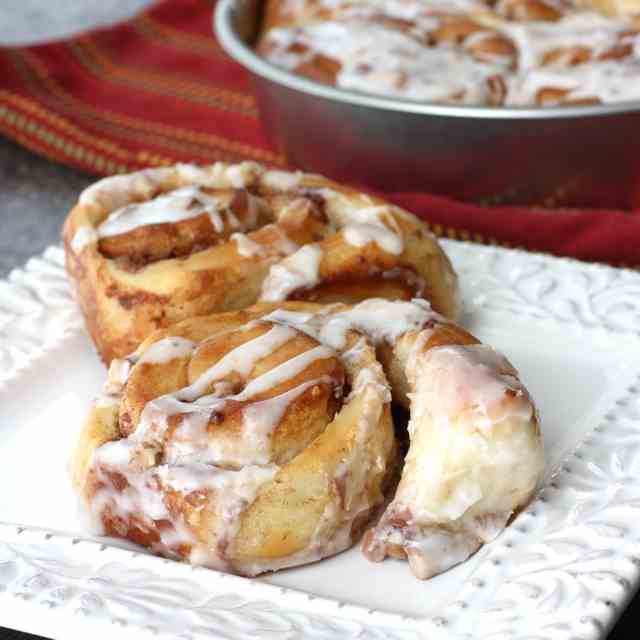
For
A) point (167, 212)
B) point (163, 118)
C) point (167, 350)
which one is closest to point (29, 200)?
point (163, 118)

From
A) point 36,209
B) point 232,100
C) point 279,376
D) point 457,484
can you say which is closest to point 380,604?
point 457,484

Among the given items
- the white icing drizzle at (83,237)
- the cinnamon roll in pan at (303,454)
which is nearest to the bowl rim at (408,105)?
the white icing drizzle at (83,237)

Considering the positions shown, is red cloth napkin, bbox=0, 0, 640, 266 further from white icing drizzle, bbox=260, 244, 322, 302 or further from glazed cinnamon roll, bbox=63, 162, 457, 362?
white icing drizzle, bbox=260, 244, 322, 302

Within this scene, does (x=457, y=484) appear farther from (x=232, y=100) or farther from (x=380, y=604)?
(x=232, y=100)

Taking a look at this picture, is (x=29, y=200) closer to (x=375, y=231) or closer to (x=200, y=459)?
(x=375, y=231)

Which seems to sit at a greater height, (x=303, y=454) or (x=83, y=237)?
(x=303, y=454)

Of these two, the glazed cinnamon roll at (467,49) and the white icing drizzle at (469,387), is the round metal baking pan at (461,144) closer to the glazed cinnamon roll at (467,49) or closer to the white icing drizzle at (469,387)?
Answer: the glazed cinnamon roll at (467,49)
